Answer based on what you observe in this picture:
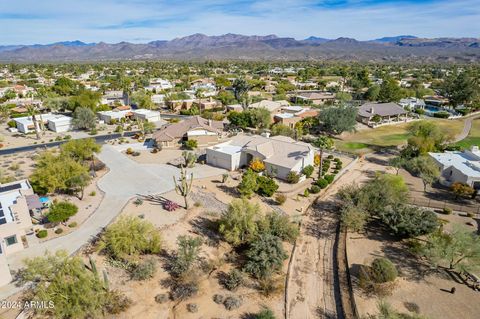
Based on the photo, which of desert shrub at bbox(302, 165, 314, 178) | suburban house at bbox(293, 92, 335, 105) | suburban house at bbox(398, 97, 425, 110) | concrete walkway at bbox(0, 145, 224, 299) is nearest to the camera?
concrete walkway at bbox(0, 145, 224, 299)

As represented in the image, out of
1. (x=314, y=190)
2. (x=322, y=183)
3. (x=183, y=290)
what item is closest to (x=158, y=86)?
(x=322, y=183)

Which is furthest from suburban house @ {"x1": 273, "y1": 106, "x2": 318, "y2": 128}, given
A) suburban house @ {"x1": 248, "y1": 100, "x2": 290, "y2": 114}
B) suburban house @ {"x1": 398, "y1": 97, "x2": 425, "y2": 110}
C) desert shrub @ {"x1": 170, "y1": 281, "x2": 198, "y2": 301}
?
desert shrub @ {"x1": 170, "y1": 281, "x2": 198, "y2": 301}

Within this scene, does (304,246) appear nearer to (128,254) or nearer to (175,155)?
(128,254)

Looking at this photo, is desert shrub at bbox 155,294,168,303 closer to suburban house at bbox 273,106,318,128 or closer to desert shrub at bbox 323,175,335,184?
desert shrub at bbox 323,175,335,184

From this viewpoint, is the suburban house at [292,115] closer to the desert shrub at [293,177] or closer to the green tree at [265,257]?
the desert shrub at [293,177]

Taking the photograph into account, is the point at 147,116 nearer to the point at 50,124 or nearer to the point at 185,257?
the point at 50,124

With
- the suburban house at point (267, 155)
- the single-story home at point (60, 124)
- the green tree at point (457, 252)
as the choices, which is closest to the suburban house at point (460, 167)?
the green tree at point (457, 252)
